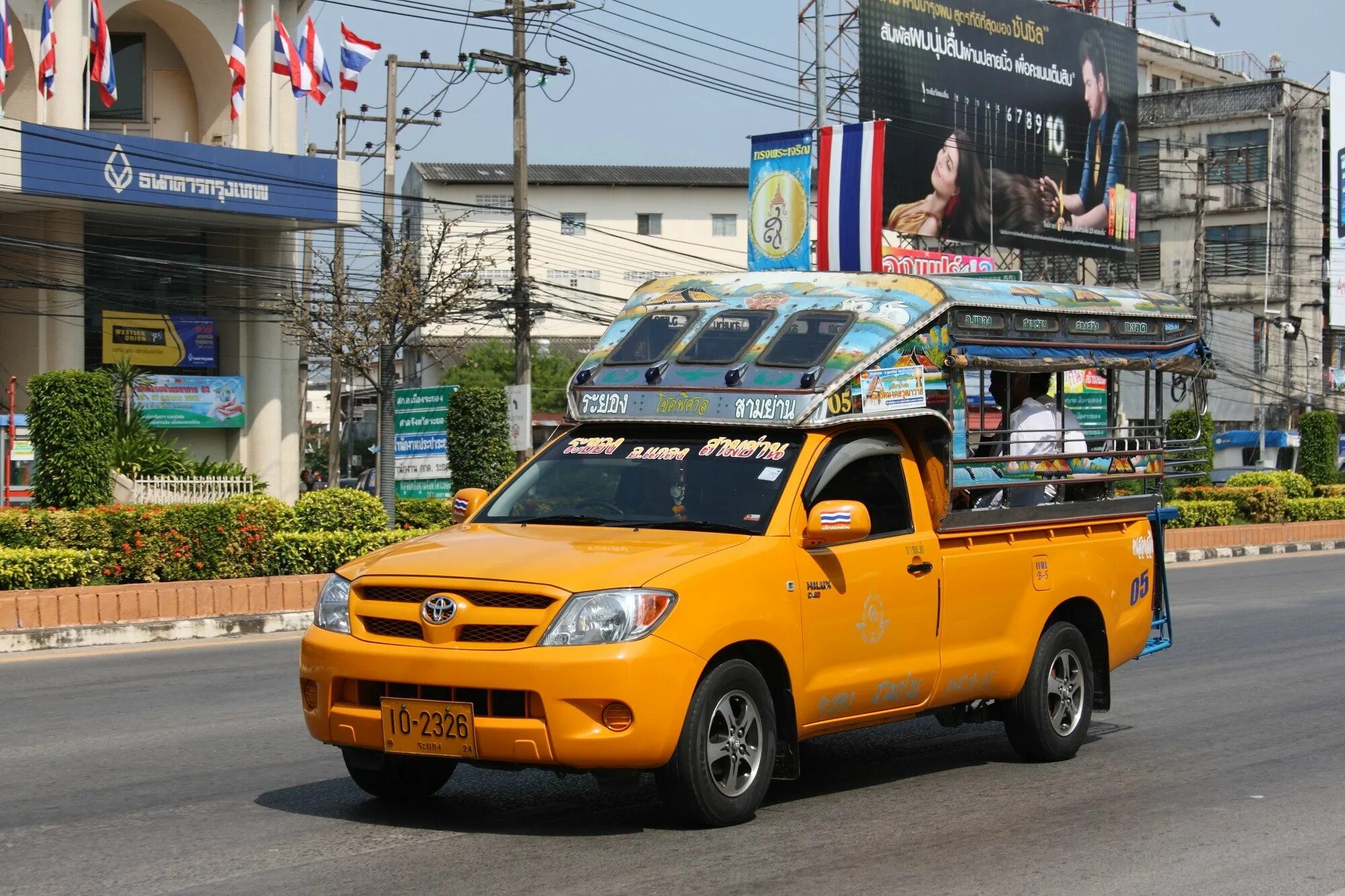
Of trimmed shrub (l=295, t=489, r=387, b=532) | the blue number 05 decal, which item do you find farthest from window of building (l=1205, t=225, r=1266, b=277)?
the blue number 05 decal

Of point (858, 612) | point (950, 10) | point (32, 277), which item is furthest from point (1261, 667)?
point (950, 10)

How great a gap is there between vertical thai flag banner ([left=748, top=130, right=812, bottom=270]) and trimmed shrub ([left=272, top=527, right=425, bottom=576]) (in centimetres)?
1185

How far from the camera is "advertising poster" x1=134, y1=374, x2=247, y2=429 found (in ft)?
119

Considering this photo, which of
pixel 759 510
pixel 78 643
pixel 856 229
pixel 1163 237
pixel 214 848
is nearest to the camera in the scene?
pixel 214 848

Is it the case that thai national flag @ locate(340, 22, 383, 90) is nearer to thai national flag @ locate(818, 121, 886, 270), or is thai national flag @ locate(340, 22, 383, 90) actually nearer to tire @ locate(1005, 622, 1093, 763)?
thai national flag @ locate(818, 121, 886, 270)

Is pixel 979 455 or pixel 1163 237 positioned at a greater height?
pixel 1163 237

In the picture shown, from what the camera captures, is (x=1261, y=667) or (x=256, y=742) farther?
(x=1261, y=667)

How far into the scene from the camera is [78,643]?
1410cm

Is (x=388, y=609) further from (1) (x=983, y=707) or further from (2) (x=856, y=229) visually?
(2) (x=856, y=229)

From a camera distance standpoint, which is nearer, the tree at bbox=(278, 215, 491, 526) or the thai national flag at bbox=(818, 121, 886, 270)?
the thai national flag at bbox=(818, 121, 886, 270)

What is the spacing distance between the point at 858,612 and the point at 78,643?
29.5 ft

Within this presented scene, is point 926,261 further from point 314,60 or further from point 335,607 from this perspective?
point 335,607

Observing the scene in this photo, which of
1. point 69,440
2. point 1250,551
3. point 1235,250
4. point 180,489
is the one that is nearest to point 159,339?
point 180,489

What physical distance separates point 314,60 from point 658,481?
30.8 meters
